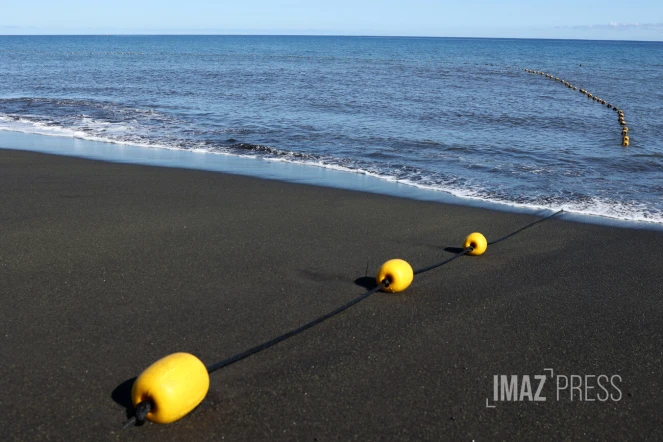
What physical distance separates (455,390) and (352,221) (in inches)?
149

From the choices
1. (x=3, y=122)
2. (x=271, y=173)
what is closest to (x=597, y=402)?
(x=271, y=173)

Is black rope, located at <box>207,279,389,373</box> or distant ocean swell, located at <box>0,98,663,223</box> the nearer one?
black rope, located at <box>207,279,389,373</box>

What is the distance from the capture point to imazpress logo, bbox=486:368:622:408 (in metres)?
3.69

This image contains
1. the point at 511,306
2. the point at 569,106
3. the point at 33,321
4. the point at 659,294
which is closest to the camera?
the point at 33,321

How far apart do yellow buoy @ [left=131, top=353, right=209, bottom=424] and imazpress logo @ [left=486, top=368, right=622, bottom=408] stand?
1.68 meters

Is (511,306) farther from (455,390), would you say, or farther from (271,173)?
(271,173)

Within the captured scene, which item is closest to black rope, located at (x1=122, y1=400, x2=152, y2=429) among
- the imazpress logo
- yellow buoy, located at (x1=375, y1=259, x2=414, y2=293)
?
the imazpress logo

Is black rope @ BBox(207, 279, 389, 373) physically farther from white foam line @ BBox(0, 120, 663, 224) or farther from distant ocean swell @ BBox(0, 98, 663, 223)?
distant ocean swell @ BBox(0, 98, 663, 223)

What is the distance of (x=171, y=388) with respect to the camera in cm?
309

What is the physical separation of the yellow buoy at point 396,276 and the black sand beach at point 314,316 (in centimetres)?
11

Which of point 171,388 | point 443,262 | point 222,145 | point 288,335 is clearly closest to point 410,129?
point 222,145

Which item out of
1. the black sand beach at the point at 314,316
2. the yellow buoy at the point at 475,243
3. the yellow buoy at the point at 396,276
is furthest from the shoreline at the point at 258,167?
the yellow buoy at the point at 396,276

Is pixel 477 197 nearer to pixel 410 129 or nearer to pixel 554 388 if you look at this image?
pixel 554 388

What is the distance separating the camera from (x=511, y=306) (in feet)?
16.3
